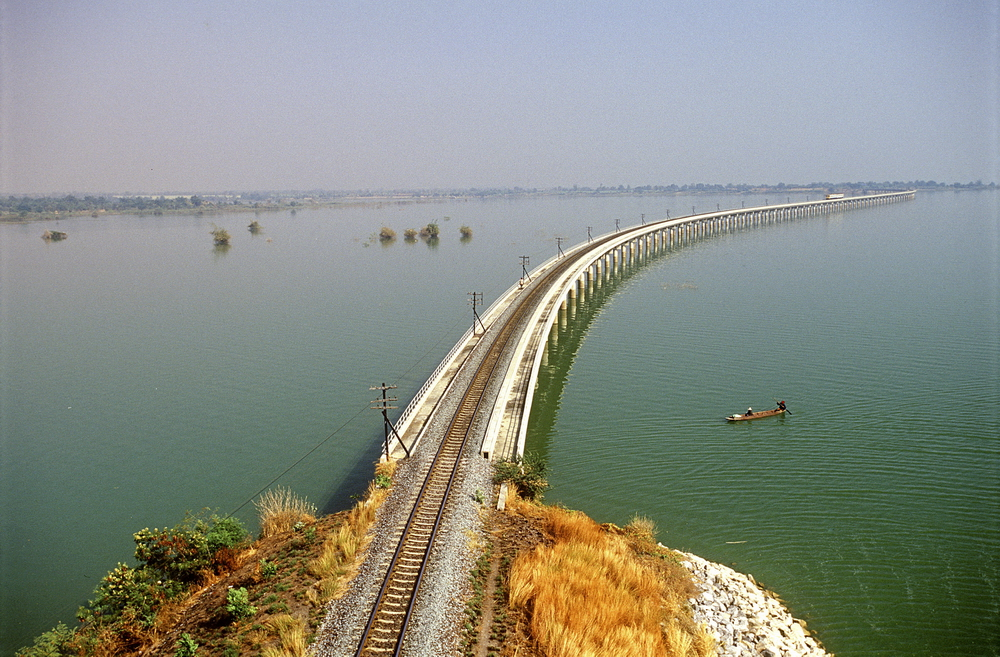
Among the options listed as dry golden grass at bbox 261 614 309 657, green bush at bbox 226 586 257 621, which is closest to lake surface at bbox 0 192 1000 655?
green bush at bbox 226 586 257 621

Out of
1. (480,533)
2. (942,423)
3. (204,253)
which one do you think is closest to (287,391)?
(480,533)

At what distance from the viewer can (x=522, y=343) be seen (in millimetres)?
40562

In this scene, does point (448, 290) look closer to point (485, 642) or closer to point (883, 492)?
point (883, 492)

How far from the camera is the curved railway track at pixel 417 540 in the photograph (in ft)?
47.3

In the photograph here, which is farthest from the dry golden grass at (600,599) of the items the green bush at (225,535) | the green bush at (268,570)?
the green bush at (225,535)

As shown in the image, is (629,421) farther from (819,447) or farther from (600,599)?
(600,599)

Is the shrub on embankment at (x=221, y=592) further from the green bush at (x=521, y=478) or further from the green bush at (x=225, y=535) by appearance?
the green bush at (x=521, y=478)

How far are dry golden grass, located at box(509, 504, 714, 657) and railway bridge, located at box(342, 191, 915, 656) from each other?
2.40 metres

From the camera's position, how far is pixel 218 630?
15.3 m

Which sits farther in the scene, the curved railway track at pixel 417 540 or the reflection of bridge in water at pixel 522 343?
the reflection of bridge in water at pixel 522 343

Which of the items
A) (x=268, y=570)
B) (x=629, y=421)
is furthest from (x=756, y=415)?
(x=268, y=570)

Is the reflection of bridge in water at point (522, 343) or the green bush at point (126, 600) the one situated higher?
the reflection of bridge in water at point (522, 343)

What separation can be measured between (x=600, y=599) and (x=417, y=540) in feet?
17.9

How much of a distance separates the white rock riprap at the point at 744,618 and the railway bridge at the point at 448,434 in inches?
283
